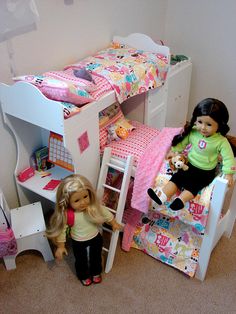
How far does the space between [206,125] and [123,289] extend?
1027 mm

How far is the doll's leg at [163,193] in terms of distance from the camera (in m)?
1.75

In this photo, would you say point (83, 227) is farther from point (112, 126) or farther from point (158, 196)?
point (112, 126)

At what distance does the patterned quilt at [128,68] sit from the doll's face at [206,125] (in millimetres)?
501

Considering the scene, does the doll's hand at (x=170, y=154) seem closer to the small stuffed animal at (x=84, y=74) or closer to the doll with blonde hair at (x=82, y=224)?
the doll with blonde hair at (x=82, y=224)

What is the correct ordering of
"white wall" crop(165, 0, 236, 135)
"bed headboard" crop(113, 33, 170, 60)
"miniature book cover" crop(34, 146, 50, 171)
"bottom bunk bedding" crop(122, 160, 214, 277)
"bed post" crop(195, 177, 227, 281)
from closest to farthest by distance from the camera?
1. "bed post" crop(195, 177, 227, 281)
2. "bottom bunk bedding" crop(122, 160, 214, 277)
3. "miniature book cover" crop(34, 146, 50, 171)
4. "bed headboard" crop(113, 33, 170, 60)
5. "white wall" crop(165, 0, 236, 135)

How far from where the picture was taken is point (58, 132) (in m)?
1.62

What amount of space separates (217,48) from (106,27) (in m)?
1.07

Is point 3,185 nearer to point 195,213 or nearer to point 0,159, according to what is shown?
point 0,159

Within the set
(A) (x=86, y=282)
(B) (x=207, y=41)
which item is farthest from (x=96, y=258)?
(B) (x=207, y=41)

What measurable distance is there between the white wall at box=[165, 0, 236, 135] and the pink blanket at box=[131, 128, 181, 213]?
1345 millimetres

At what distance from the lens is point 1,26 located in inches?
68.5

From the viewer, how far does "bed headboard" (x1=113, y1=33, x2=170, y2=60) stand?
2.39m

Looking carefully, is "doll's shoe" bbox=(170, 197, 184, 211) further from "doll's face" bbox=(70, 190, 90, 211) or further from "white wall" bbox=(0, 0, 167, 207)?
"white wall" bbox=(0, 0, 167, 207)

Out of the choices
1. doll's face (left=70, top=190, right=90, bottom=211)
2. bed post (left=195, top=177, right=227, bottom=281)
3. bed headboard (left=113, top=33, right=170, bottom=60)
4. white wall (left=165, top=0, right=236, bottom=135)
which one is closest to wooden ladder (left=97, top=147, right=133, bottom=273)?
doll's face (left=70, top=190, right=90, bottom=211)
